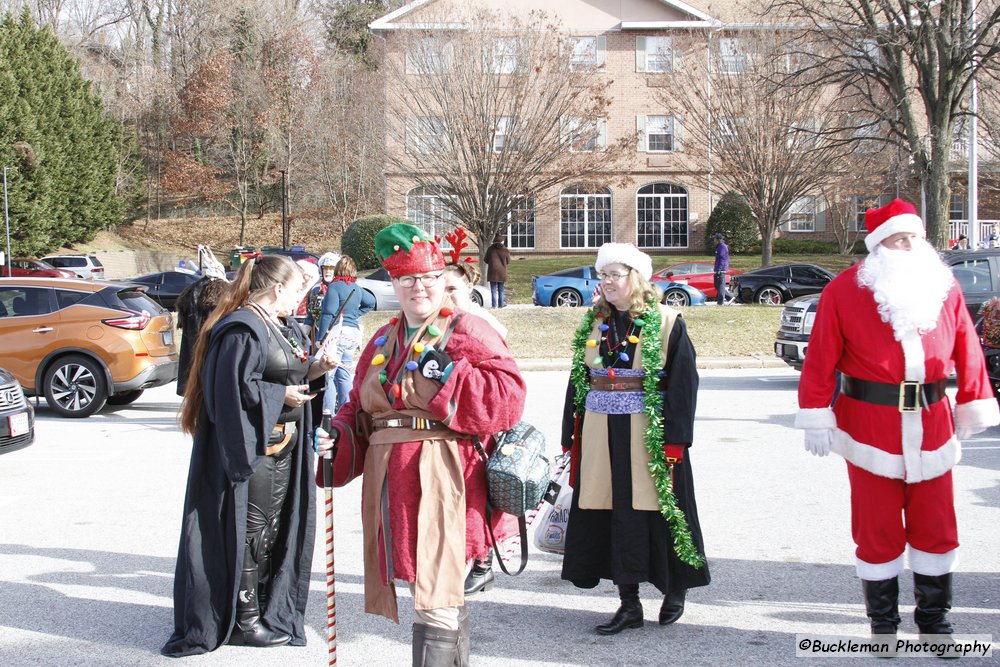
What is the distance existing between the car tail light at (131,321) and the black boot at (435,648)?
9.14 meters

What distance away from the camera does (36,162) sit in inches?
1585

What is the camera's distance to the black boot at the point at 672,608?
4812 millimetres

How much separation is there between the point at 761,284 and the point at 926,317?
22976mm

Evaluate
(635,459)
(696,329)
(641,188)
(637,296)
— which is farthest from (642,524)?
(641,188)

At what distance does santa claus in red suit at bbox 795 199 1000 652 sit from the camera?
428 centimetres

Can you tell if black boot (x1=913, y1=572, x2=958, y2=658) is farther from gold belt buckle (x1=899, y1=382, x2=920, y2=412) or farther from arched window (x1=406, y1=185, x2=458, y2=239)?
arched window (x1=406, y1=185, x2=458, y2=239)

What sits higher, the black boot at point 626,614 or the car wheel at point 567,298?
the car wheel at point 567,298

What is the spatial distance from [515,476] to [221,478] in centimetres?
157

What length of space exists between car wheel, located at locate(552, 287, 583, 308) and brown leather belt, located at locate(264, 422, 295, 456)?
68.2 ft

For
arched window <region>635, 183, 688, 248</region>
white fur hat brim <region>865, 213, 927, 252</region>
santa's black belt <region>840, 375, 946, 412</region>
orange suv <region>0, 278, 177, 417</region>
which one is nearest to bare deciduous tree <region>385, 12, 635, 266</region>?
orange suv <region>0, 278, 177, 417</region>

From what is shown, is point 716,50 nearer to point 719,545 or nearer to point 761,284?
point 761,284

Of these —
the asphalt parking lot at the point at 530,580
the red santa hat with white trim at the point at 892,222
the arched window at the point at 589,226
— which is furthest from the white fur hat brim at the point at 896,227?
the arched window at the point at 589,226

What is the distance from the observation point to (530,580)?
18.5ft

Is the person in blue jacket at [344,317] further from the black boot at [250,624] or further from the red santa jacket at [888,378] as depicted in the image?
the red santa jacket at [888,378]
